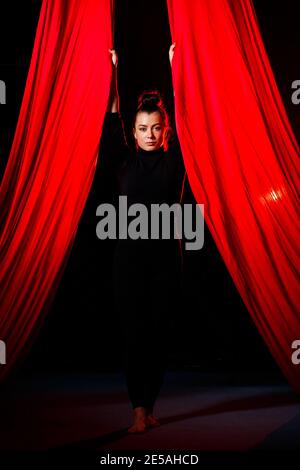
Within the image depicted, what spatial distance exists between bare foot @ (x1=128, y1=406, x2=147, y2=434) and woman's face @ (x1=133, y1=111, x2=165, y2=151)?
47.5 inches

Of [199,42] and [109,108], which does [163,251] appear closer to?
[109,108]

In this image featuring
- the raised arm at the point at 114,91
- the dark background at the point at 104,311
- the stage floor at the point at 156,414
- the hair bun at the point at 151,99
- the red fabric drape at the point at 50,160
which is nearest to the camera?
the stage floor at the point at 156,414

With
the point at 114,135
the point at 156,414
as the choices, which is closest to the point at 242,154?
the point at 114,135

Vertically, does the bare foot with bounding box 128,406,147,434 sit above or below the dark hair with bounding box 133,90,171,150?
below

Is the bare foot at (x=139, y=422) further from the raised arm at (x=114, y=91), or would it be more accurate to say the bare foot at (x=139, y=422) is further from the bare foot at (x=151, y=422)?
the raised arm at (x=114, y=91)

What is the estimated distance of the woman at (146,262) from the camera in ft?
8.65

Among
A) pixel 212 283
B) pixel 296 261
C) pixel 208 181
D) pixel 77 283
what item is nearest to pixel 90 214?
pixel 77 283

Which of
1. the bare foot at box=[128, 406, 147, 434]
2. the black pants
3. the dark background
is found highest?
the dark background

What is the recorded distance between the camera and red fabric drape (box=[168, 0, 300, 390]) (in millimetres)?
2393

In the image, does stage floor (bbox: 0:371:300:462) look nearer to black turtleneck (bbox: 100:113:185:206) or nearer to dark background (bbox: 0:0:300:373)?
dark background (bbox: 0:0:300:373)

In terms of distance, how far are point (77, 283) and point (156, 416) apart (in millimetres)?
1462

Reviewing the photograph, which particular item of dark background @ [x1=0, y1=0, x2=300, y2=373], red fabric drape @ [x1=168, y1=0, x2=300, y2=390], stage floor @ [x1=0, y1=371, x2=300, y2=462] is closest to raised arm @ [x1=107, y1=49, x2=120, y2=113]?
red fabric drape @ [x1=168, y1=0, x2=300, y2=390]

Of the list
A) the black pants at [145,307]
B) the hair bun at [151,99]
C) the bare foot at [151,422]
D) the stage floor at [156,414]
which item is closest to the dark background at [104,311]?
the stage floor at [156,414]

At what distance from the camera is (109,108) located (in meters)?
2.67
